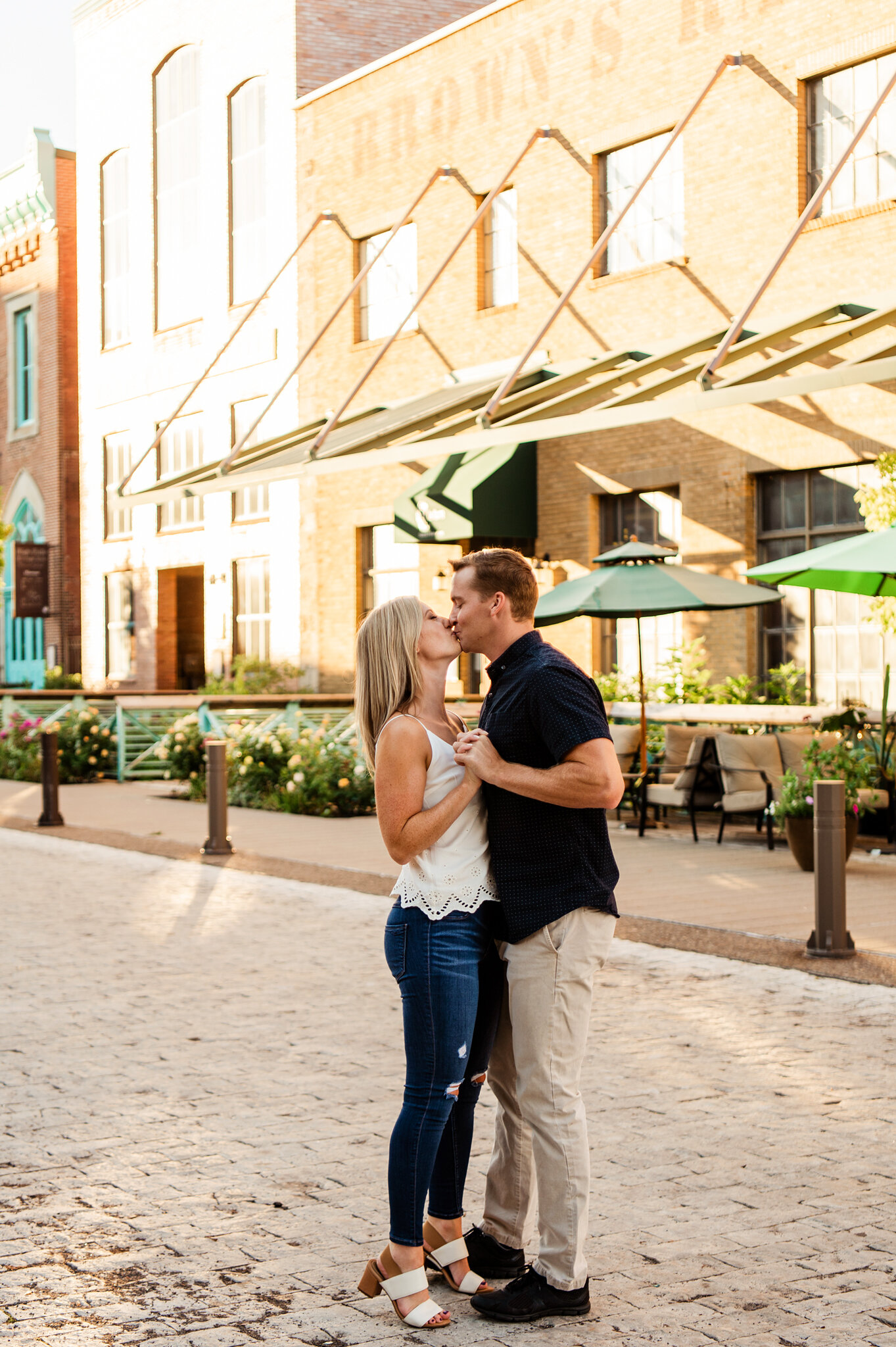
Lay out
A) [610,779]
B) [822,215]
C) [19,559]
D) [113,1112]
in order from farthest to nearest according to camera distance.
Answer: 1. [19,559]
2. [822,215]
3. [113,1112]
4. [610,779]

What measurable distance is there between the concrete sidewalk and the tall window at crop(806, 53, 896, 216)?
682cm

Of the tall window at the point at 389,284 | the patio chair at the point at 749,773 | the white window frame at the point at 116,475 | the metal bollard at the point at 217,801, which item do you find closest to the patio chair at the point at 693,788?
the patio chair at the point at 749,773

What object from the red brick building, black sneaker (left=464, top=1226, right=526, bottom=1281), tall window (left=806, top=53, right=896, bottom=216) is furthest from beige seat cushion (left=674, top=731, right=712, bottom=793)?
→ the red brick building

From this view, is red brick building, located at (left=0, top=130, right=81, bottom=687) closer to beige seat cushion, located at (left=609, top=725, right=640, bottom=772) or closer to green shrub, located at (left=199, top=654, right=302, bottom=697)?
green shrub, located at (left=199, top=654, right=302, bottom=697)

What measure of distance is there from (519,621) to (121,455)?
27980 millimetres

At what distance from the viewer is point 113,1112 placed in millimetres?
5512

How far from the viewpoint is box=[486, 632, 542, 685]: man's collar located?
150 inches

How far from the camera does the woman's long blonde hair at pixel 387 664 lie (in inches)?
147

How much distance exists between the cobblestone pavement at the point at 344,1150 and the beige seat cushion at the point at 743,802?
15.4 feet

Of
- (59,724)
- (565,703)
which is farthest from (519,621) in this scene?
(59,724)

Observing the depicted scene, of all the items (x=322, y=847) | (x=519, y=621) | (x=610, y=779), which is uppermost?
(x=519, y=621)

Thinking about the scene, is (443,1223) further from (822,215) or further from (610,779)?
(822,215)

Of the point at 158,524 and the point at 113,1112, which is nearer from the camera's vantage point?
the point at 113,1112

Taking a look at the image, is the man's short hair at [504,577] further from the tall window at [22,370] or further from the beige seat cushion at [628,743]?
the tall window at [22,370]
